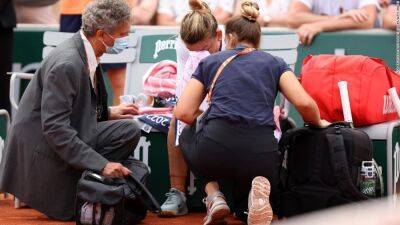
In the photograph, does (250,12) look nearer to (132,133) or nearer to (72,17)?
(132,133)

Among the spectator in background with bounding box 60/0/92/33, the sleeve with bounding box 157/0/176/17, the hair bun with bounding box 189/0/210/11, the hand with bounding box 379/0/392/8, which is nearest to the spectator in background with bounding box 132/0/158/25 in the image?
the sleeve with bounding box 157/0/176/17

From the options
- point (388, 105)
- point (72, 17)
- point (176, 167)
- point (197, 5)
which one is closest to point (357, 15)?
point (388, 105)

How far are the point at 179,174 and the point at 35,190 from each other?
0.85 meters

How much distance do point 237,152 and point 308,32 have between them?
9.20 ft

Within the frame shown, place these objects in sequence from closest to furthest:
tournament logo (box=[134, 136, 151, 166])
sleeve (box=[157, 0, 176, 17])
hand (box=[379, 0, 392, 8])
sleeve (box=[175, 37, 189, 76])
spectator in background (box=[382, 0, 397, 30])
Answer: sleeve (box=[175, 37, 189, 76]) → tournament logo (box=[134, 136, 151, 166]) → spectator in background (box=[382, 0, 397, 30]) → hand (box=[379, 0, 392, 8]) → sleeve (box=[157, 0, 176, 17])

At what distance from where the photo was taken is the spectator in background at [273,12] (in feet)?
26.4

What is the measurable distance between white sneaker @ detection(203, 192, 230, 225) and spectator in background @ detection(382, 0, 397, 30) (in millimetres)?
2695

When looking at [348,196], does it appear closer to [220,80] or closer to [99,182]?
[220,80]

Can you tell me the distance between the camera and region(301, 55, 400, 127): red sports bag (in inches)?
226

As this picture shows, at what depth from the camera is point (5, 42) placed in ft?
26.4

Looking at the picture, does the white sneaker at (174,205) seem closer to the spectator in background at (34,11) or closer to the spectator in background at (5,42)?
the spectator in background at (5,42)

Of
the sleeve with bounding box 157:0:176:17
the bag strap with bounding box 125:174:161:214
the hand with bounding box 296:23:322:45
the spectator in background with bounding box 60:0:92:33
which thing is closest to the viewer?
the bag strap with bounding box 125:174:161:214

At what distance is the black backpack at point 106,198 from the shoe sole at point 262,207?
0.50 m

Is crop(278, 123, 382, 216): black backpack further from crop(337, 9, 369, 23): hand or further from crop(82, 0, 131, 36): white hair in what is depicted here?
crop(337, 9, 369, 23): hand
